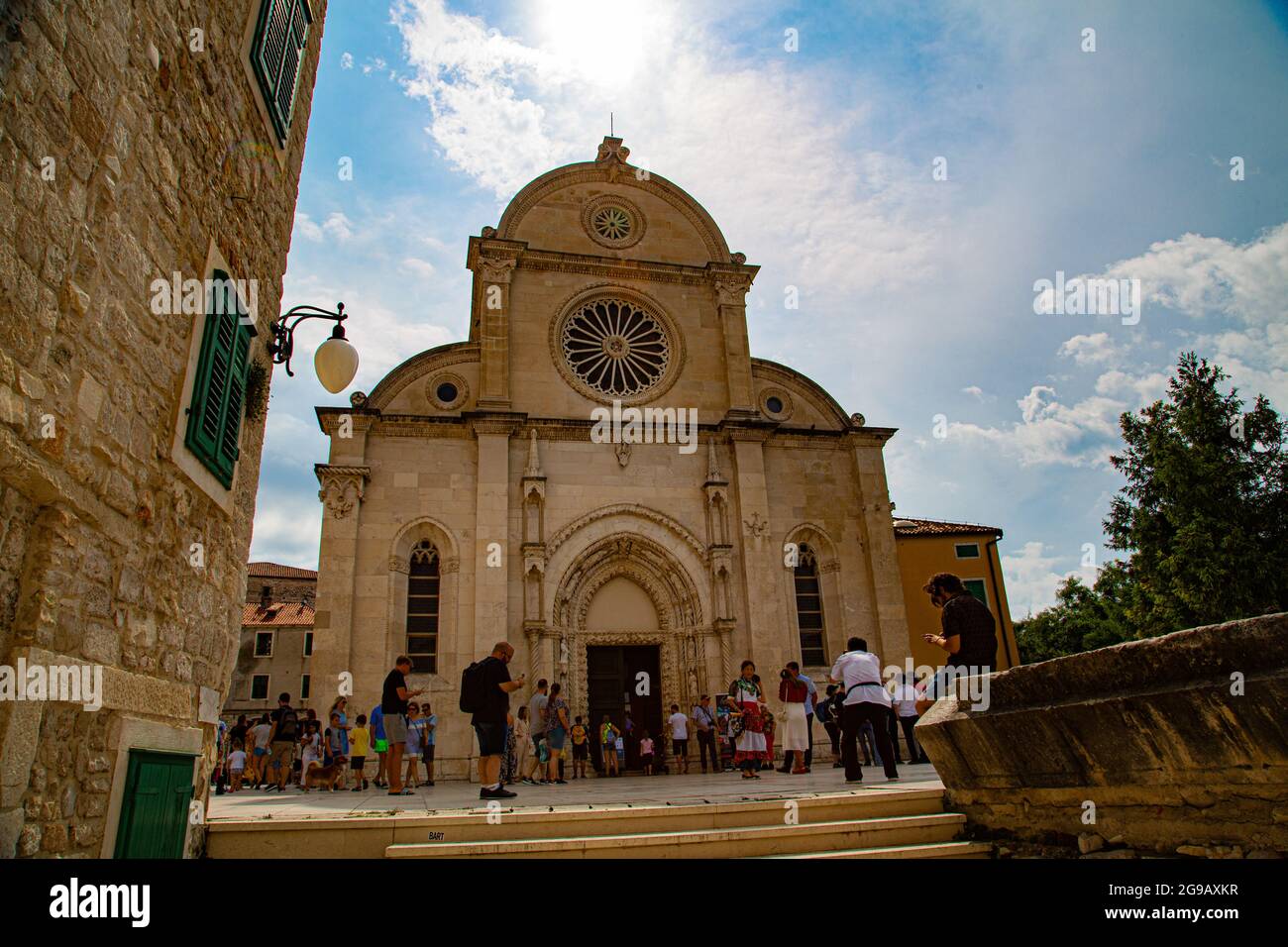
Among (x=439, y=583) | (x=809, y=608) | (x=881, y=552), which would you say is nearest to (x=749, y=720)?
(x=809, y=608)

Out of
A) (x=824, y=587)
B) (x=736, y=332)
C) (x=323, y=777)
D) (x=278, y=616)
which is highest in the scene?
(x=736, y=332)

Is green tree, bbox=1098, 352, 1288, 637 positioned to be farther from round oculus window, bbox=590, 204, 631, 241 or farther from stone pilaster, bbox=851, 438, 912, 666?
round oculus window, bbox=590, 204, 631, 241

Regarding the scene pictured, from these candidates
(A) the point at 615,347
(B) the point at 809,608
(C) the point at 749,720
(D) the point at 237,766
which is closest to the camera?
(C) the point at 749,720

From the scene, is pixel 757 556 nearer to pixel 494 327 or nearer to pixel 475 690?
pixel 494 327

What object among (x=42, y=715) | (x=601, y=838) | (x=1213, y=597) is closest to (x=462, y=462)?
(x=601, y=838)

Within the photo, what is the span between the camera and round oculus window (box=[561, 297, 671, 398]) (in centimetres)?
2103

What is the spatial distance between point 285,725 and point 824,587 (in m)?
13.0

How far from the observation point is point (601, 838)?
5.96 metres

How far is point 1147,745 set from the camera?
15.5ft

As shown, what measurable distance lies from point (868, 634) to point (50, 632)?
18.4 m

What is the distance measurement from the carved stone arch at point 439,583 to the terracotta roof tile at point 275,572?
40846 millimetres

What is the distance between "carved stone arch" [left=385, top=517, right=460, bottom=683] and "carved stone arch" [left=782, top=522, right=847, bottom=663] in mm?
8027

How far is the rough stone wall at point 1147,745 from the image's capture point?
4188 millimetres

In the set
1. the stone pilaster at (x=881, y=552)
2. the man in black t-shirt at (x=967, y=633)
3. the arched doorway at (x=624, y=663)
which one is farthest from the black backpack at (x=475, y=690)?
the stone pilaster at (x=881, y=552)
